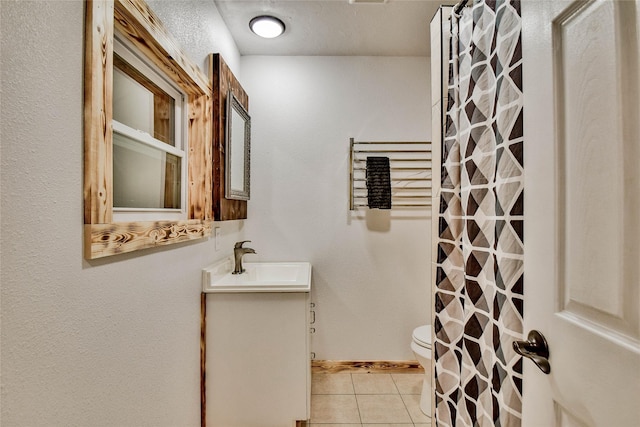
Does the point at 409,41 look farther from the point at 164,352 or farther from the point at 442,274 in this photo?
the point at 164,352

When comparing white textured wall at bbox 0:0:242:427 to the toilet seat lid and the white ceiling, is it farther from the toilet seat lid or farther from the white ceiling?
the toilet seat lid

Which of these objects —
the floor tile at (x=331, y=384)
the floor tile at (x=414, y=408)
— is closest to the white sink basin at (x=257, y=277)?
the floor tile at (x=331, y=384)

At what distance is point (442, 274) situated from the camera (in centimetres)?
129

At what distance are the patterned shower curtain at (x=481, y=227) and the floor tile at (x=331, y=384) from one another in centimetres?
104

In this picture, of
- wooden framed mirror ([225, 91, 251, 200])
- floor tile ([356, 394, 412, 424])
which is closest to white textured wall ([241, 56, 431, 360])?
wooden framed mirror ([225, 91, 251, 200])

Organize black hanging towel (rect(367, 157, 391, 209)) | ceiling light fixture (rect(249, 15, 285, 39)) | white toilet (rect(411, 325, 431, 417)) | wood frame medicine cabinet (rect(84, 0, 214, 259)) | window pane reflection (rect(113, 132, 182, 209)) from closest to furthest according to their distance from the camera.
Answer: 1. wood frame medicine cabinet (rect(84, 0, 214, 259))
2. window pane reflection (rect(113, 132, 182, 209))
3. white toilet (rect(411, 325, 431, 417))
4. ceiling light fixture (rect(249, 15, 285, 39))
5. black hanging towel (rect(367, 157, 391, 209))

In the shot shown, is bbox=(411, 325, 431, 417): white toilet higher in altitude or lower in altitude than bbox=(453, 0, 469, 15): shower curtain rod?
lower

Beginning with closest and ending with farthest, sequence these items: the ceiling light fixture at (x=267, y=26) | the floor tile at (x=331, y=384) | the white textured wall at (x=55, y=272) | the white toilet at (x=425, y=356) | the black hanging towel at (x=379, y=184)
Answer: the white textured wall at (x=55, y=272), the white toilet at (x=425, y=356), the ceiling light fixture at (x=267, y=26), the floor tile at (x=331, y=384), the black hanging towel at (x=379, y=184)

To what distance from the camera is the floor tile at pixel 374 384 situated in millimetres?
2150

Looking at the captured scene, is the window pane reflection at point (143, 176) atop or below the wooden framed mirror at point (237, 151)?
below

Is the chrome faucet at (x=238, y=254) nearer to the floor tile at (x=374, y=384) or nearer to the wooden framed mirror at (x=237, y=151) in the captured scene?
the wooden framed mirror at (x=237, y=151)

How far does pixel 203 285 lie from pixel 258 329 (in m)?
0.40

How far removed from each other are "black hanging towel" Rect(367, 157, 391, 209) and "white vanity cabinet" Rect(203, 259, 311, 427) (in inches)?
37.4

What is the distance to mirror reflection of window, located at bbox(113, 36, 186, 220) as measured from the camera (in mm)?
1095
